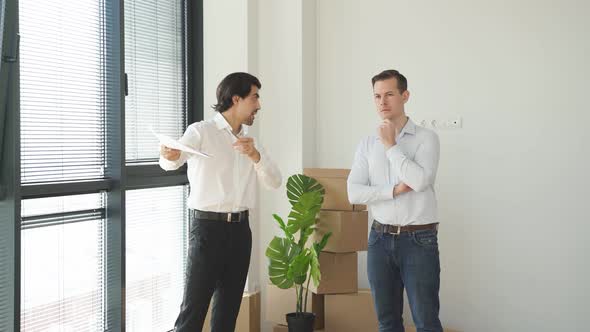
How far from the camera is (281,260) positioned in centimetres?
355

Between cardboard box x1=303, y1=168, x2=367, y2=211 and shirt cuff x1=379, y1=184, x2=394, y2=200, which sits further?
cardboard box x1=303, y1=168, x2=367, y2=211

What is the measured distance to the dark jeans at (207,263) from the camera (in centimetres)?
277

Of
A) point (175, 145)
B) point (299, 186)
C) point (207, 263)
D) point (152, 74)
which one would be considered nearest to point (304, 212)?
point (299, 186)

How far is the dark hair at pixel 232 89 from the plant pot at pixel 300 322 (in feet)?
4.71

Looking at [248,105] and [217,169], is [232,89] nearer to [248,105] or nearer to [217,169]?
[248,105]

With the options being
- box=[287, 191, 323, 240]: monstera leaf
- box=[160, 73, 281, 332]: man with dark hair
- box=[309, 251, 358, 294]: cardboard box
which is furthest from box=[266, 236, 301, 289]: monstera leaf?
box=[160, 73, 281, 332]: man with dark hair

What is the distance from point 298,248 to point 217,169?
0.94 metres

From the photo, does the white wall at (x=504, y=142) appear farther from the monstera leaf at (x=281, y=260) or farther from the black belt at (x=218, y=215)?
the black belt at (x=218, y=215)

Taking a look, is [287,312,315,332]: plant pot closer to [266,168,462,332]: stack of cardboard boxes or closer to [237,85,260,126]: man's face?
[266,168,462,332]: stack of cardboard boxes

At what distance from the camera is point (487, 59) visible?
146 inches

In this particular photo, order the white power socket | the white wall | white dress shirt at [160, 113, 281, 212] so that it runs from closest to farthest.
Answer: white dress shirt at [160, 113, 281, 212] → the white wall → the white power socket

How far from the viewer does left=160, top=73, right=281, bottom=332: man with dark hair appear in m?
2.77

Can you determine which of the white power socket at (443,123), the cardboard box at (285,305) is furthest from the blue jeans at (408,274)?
the white power socket at (443,123)

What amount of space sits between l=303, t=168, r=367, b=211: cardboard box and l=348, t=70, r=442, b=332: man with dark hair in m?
0.80
